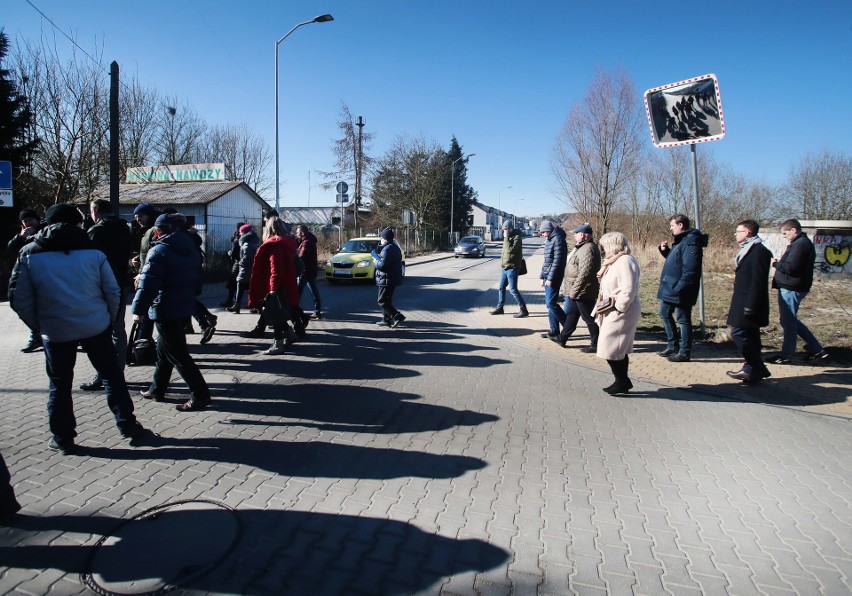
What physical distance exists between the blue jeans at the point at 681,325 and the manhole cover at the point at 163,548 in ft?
20.0

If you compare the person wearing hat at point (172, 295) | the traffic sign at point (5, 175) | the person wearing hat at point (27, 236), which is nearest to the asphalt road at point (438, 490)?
the person wearing hat at point (172, 295)

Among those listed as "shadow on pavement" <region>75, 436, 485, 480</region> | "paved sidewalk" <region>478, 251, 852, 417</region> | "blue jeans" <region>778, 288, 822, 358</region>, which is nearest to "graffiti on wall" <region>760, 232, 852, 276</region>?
"blue jeans" <region>778, 288, 822, 358</region>

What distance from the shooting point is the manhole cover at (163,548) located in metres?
2.53

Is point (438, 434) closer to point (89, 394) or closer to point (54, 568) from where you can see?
point (54, 568)

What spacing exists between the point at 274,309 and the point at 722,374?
5811 millimetres

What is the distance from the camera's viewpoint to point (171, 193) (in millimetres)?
18812

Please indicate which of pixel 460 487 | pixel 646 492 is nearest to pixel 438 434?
pixel 460 487

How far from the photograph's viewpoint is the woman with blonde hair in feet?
17.5

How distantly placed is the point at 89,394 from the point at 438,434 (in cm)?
363

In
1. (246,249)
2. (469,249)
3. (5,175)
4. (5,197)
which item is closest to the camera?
(5,197)

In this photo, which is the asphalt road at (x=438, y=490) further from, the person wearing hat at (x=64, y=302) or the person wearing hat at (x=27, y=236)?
the person wearing hat at (x=27, y=236)

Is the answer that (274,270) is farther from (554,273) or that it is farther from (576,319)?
(576,319)

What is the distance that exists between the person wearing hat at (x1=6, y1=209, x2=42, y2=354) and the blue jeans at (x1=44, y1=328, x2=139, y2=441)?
135 inches

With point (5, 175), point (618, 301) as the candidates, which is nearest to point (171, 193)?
point (5, 175)
